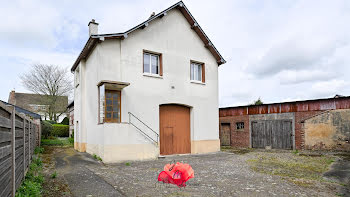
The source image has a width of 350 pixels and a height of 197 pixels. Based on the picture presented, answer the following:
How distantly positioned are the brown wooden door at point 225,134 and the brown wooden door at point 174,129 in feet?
24.1

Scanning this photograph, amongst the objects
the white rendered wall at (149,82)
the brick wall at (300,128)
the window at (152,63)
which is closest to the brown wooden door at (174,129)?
the white rendered wall at (149,82)

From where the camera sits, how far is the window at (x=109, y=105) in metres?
9.75

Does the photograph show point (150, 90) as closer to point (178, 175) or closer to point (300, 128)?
point (178, 175)

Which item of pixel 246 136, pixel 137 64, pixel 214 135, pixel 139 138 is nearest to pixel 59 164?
pixel 139 138

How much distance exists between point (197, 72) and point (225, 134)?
783 cm

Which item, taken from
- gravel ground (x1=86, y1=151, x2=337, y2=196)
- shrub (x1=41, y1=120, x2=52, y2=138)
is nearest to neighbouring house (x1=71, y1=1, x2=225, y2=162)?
gravel ground (x1=86, y1=151, x2=337, y2=196)

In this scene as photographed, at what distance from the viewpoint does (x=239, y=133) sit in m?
18.1

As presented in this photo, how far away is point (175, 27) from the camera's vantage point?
1250 centimetres

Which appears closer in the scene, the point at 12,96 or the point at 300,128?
the point at 300,128

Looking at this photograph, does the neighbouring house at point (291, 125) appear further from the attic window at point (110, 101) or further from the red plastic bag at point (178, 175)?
the red plastic bag at point (178, 175)

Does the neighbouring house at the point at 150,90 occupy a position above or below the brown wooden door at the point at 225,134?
above

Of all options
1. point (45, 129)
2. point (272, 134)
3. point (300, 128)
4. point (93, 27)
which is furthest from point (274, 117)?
point (45, 129)

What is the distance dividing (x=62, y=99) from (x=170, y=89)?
23235 mm

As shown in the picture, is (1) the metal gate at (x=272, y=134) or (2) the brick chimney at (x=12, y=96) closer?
(1) the metal gate at (x=272, y=134)
